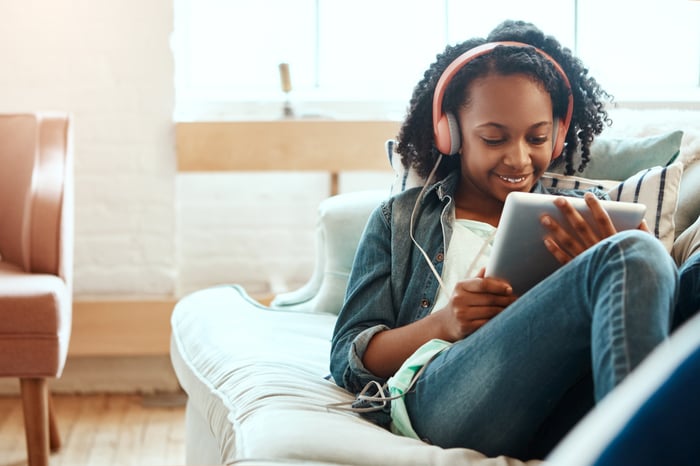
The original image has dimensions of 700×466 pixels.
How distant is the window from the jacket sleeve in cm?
173

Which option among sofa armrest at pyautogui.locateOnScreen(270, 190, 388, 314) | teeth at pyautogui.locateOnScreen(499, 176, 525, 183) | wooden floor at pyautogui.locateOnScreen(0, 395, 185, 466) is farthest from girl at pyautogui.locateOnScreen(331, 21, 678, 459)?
wooden floor at pyautogui.locateOnScreen(0, 395, 185, 466)

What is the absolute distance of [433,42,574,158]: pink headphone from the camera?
1538mm

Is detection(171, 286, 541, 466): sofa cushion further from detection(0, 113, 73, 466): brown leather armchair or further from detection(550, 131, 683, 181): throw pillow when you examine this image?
detection(550, 131, 683, 181): throw pillow

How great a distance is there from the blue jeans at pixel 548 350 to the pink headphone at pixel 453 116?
42 cm

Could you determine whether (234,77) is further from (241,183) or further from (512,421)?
(512,421)

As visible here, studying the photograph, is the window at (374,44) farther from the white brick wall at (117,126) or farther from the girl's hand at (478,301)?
the girl's hand at (478,301)

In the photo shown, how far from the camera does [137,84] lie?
2943 millimetres

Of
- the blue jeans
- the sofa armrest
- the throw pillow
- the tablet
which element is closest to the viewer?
the blue jeans

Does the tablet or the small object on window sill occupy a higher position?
the small object on window sill

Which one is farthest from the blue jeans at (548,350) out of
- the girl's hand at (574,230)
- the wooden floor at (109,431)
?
the wooden floor at (109,431)

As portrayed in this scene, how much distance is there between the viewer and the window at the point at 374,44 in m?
3.21

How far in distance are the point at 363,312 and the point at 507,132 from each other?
347 mm

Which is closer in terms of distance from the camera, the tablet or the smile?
the tablet

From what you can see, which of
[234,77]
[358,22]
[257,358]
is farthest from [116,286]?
[257,358]
